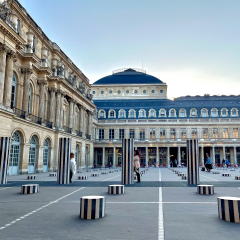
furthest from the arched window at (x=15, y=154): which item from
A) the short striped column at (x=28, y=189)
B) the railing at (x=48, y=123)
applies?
the short striped column at (x=28, y=189)

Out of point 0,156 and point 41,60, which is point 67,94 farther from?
point 0,156

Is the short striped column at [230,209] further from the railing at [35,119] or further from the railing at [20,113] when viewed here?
the railing at [35,119]

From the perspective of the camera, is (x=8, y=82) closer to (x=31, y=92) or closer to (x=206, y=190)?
(x=31, y=92)

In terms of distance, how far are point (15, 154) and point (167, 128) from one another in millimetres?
46835

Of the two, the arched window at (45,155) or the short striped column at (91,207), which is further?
the arched window at (45,155)

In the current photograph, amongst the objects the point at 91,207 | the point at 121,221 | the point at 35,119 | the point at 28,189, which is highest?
the point at 35,119

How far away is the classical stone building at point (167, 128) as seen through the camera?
66438 millimetres

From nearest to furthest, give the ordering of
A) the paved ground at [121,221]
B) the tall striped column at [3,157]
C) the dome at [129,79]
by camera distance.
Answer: the paved ground at [121,221] < the tall striped column at [3,157] < the dome at [129,79]

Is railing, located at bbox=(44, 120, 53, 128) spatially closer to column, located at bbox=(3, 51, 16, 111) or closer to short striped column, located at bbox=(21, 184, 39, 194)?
column, located at bbox=(3, 51, 16, 111)

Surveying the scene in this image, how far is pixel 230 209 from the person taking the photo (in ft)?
21.0

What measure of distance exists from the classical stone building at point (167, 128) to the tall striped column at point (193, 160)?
50273mm

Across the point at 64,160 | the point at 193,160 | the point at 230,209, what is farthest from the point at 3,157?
the point at 230,209

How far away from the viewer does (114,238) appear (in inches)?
203

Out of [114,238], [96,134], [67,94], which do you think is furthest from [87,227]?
[96,134]
